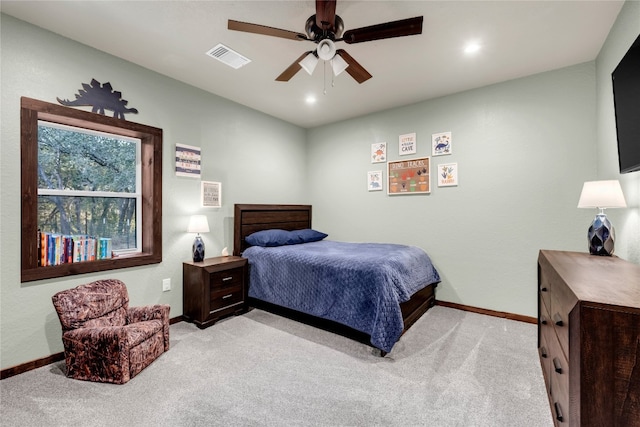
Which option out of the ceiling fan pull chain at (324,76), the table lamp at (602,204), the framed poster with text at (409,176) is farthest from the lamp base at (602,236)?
the ceiling fan pull chain at (324,76)

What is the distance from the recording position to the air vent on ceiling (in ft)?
8.63

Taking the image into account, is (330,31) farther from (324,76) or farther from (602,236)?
(602,236)

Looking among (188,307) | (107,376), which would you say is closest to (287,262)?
(188,307)

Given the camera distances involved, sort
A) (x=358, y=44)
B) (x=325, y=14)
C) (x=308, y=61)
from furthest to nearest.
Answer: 1. (x=358, y=44)
2. (x=308, y=61)
3. (x=325, y=14)

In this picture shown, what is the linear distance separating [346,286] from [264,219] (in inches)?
79.5

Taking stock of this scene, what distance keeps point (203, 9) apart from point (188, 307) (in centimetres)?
286

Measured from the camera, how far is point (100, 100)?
266cm

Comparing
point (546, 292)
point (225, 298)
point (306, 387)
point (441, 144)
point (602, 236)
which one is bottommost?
point (306, 387)

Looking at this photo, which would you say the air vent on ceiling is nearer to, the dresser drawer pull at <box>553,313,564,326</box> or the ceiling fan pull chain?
the ceiling fan pull chain

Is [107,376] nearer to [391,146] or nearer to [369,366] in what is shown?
[369,366]

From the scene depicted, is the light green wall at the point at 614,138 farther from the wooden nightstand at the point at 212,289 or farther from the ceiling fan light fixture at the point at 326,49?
the wooden nightstand at the point at 212,289

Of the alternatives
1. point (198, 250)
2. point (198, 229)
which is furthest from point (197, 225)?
point (198, 250)

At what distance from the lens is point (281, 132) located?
471cm

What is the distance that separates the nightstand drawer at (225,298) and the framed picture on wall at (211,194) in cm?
108
